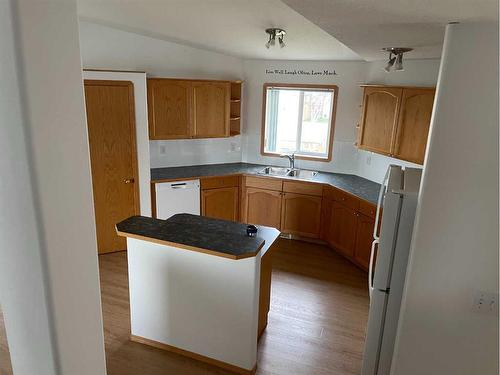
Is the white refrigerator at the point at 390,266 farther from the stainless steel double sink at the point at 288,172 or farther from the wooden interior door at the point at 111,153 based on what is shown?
the wooden interior door at the point at 111,153

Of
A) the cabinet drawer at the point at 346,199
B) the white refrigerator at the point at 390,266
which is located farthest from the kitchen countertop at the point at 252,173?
the white refrigerator at the point at 390,266

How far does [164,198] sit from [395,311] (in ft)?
9.94

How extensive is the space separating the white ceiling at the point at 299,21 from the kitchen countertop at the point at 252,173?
4.95 ft

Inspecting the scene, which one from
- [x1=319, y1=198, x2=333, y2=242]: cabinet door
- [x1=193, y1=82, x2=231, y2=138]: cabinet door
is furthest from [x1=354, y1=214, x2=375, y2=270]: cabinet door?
[x1=193, y1=82, x2=231, y2=138]: cabinet door

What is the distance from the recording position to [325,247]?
477 centimetres

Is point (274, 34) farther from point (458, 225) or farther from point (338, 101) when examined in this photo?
point (458, 225)

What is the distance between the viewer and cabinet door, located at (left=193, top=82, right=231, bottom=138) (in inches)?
182

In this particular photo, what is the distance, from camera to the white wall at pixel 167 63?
406cm

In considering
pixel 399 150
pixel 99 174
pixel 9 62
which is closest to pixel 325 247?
pixel 399 150

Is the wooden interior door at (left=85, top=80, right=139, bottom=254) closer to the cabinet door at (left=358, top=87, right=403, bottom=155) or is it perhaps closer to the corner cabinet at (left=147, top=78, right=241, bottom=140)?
the corner cabinet at (left=147, top=78, right=241, bottom=140)

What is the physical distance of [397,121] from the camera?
376 centimetres

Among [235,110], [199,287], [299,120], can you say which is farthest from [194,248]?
[299,120]

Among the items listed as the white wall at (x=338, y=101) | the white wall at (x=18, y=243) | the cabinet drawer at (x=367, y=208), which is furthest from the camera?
the white wall at (x=338, y=101)

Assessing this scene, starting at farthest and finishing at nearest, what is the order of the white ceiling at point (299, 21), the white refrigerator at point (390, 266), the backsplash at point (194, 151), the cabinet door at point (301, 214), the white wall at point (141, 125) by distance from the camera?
the backsplash at point (194, 151) → the cabinet door at point (301, 214) → the white wall at point (141, 125) → the white refrigerator at point (390, 266) → the white ceiling at point (299, 21)
